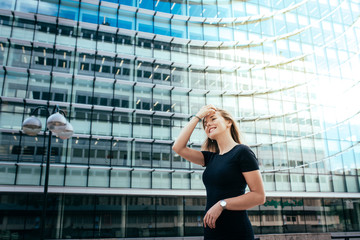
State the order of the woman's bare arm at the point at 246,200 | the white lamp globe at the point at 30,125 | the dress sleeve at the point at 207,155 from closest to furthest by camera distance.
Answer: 1. the woman's bare arm at the point at 246,200
2. the dress sleeve at the point at 207,155
3. the white lamp globe at the point at 30,125

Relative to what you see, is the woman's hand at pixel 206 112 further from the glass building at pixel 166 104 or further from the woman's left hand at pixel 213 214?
the glass building at pixel 166 104

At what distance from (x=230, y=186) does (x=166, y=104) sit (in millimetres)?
26347

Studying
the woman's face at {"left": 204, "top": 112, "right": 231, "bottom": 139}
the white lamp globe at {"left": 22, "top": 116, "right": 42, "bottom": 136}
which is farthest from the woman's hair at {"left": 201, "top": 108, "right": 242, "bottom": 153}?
the white lamp globe at {"left": 22, "top": 116, "right": 42, "bottom": 136}

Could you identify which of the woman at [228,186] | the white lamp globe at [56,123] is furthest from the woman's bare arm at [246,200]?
the white lamp globe at [56,123]

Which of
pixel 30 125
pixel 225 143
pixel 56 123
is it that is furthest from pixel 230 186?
pixel 30 125

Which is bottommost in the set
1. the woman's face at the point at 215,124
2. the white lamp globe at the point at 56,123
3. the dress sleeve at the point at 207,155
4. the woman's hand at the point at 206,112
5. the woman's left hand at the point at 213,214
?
the woman's left hand at the point at 213,214

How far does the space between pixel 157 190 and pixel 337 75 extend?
18.7 meters

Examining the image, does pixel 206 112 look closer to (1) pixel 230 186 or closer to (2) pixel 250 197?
(1) pixel 230 186

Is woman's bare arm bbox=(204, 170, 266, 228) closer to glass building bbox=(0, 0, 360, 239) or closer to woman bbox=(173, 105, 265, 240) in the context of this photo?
woman bbox=(173, 105, 265, 240)

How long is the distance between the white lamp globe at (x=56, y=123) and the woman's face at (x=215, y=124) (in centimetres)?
727

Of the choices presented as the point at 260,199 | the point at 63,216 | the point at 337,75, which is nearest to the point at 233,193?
the point at 260,199

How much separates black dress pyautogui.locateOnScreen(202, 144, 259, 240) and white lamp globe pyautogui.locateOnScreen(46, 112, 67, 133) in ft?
24.3

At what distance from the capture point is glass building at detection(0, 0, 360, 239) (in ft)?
77.5

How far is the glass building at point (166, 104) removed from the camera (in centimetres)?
2361
